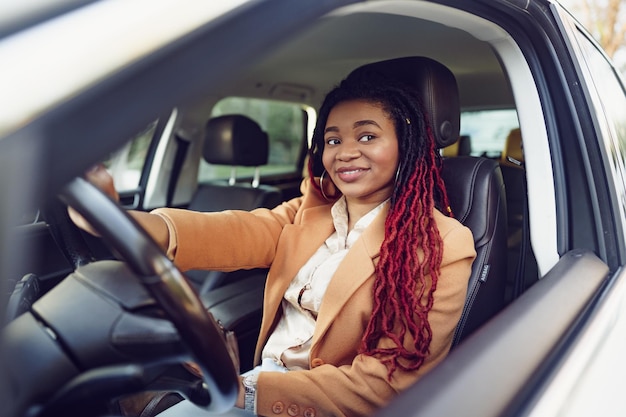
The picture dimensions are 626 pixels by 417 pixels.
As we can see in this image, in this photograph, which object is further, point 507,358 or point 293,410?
point 293,410

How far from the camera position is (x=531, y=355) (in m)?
0.98

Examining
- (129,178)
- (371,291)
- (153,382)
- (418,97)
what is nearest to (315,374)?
(371,291)

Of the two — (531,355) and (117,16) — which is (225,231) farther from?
(117,16)

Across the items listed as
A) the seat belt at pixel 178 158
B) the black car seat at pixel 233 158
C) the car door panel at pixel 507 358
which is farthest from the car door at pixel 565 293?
the seat belt at pixel 178 158

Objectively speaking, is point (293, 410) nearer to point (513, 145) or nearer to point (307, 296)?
point (307, 296)

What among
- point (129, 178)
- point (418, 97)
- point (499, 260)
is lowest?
point (129, 178)

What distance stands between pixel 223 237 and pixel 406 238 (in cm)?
56

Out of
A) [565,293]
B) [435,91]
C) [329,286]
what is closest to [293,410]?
[329,286]

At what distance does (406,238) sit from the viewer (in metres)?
1.53

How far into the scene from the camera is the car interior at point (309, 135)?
909 mm

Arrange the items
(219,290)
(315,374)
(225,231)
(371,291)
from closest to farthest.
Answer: (315,374), (371,291), (225,231), (219,290)

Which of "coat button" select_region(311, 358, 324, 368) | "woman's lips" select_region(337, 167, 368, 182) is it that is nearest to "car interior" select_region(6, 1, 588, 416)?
"woman's lips" select_region(337, 167, 368, 182)

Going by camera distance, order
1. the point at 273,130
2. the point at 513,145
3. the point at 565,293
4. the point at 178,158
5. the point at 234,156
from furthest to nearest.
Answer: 1. the point at 273,130
2. the point at 178,158
3. the point at 513,145
4. the point at 234,156
5. the point at 565,293

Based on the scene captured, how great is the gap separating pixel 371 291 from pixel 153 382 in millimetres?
821
